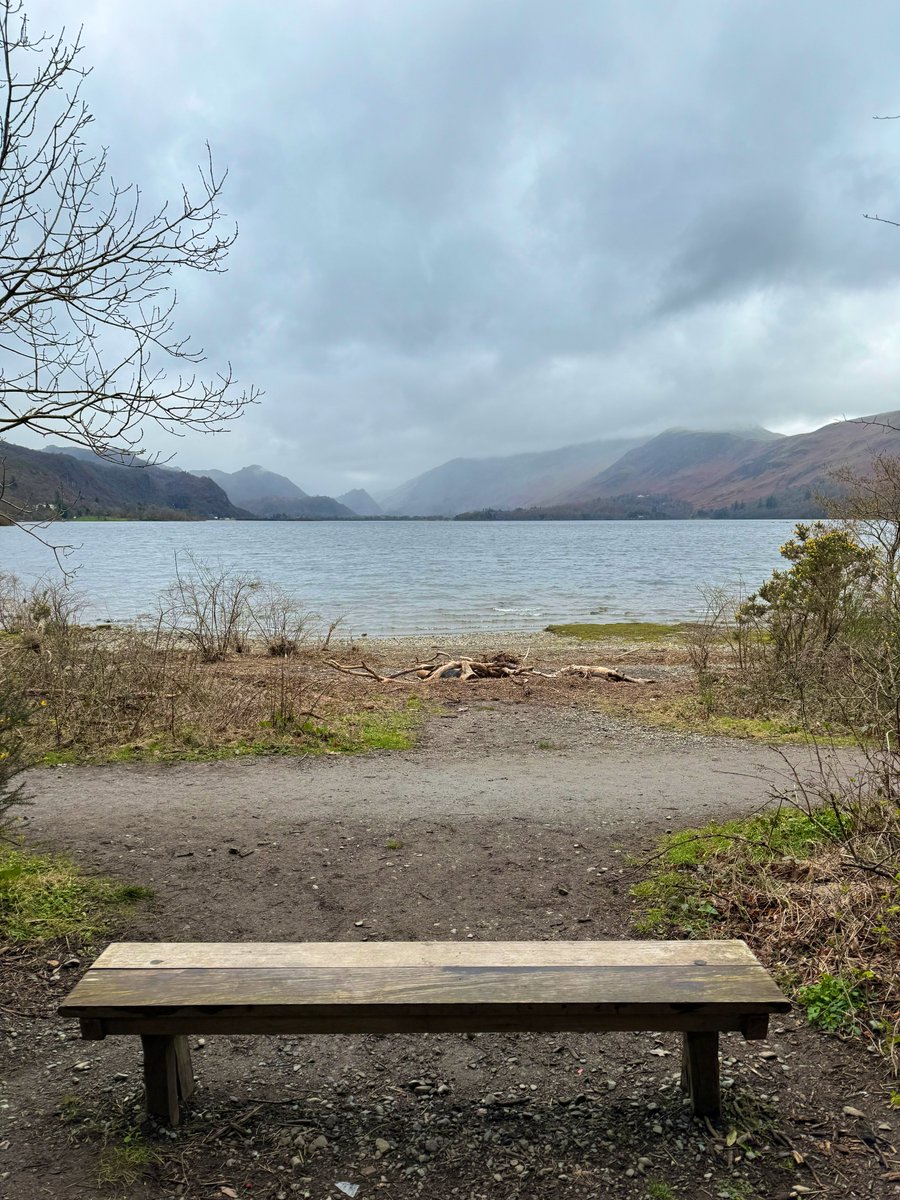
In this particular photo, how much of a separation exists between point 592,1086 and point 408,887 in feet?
7.55

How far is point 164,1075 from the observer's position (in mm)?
3154

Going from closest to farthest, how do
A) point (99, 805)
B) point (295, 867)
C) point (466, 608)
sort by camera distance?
point (295, 867)
point (99, 805)
point (466, 608)

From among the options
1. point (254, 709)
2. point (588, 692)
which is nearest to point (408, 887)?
point (254, 709)

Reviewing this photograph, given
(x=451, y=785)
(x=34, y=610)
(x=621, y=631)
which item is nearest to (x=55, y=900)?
(x=451, y=785)

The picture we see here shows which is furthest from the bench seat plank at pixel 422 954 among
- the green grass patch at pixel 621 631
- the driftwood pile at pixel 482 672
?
the green grass patch at pixel 621 631

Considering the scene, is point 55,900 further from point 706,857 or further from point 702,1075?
point 706,857

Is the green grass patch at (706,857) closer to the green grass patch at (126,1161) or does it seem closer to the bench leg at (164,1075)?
the bench leg at (164,1075)

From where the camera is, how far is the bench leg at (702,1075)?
317 centimetres

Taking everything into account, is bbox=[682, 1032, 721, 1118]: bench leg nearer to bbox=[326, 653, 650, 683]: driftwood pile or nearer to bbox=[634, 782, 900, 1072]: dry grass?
bbox=[634, 782, 900, 1072]: dry grass

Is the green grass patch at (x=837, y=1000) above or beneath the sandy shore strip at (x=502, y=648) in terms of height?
above

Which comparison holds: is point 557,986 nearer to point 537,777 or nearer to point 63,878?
point 63,878

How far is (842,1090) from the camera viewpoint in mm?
3418

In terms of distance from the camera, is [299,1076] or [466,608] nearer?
[299,1076]

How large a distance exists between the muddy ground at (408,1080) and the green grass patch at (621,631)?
699 inches
